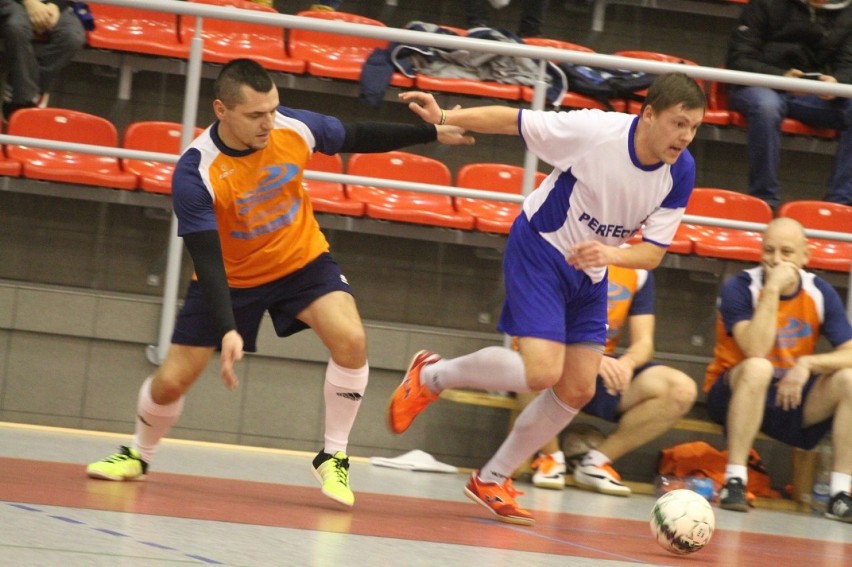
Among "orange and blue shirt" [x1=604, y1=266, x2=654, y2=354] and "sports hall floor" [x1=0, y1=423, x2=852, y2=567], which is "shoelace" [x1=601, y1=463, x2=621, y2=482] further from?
"orange and blue shirt" [x1=604, y1=266, x2=654, y2=354]

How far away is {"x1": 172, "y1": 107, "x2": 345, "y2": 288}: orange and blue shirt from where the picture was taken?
430cm

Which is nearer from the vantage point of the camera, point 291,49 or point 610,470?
point 610,470

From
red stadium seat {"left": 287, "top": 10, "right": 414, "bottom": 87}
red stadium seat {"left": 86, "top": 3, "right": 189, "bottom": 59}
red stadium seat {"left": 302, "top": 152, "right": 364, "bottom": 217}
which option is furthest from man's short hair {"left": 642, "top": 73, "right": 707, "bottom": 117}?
red stadium seat {"left": 86, "top": 3, "right": 189, "bottom": 59}

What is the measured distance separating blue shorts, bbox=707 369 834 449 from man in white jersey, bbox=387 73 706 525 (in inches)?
73.7

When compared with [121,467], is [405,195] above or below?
above

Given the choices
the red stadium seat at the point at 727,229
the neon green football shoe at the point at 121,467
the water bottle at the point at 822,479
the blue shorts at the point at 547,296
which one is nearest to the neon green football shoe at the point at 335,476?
the neon green football shoe at the point at 121,467

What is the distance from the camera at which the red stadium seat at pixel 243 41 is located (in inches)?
287

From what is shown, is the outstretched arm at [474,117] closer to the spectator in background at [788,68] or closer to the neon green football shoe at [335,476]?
the neon green football shoe at [335,476]

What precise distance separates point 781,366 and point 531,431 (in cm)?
216

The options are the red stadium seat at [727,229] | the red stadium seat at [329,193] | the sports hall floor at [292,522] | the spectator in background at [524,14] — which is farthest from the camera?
the spectator in background at [524,14]

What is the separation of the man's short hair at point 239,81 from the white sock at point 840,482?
3598 mm

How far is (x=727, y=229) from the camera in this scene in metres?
7.14

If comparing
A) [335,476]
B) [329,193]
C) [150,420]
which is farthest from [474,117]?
[329,193]

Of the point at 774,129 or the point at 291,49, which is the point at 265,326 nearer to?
the point at 291,49
